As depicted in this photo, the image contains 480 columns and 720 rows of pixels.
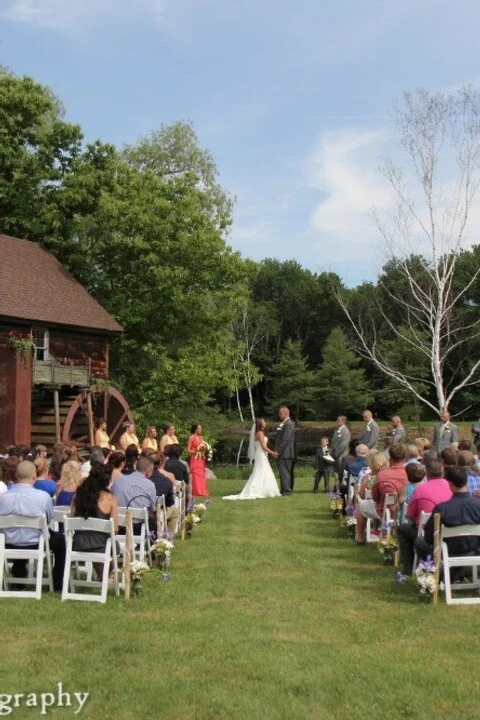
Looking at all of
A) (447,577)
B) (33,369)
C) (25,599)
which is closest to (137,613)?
(25,599)

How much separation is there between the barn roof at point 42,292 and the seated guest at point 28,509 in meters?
20.1

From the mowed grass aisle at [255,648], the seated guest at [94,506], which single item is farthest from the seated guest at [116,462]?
the seated guest at [94,506]

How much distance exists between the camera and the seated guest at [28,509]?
8.77 meters

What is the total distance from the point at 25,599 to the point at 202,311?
994 inches

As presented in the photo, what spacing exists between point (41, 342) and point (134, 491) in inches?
835

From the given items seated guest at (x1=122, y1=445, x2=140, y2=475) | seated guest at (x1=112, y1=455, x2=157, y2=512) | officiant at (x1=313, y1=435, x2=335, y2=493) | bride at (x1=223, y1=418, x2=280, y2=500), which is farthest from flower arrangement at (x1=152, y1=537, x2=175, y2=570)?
officiant at (x1=313, y1=435, x2=335, y2=493)

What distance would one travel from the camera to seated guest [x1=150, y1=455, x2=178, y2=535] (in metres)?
11.6

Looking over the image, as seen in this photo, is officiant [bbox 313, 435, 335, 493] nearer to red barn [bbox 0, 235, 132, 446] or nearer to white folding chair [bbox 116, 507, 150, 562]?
red barn [bbox 0, 235, 132, 446]

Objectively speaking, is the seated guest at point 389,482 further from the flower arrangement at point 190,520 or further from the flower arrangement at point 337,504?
the flower arrangement at point 337,504

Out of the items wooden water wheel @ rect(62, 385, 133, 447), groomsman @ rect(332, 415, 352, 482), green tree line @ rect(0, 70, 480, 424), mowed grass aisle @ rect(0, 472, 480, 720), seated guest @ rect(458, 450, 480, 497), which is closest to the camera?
mowed grass aisle @ rect(0, 472, 480, 720)

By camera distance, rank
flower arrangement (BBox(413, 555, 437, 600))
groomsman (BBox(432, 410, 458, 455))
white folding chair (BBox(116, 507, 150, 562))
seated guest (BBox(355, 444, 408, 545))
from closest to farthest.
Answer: flower arrangement (BBox(413, 555, 437, 600))
white folding chair (BBox(116, 507, 150, 562))
seated guest (BBox(355, 444, 408, 545))
groomsman (BBox(432, 410, 458, 455))

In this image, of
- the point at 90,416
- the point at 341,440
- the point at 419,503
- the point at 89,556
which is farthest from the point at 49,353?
the point at 419,503

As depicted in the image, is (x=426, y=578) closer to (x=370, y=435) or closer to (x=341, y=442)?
(x=370, y=435)

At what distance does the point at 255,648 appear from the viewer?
21.2 feet
